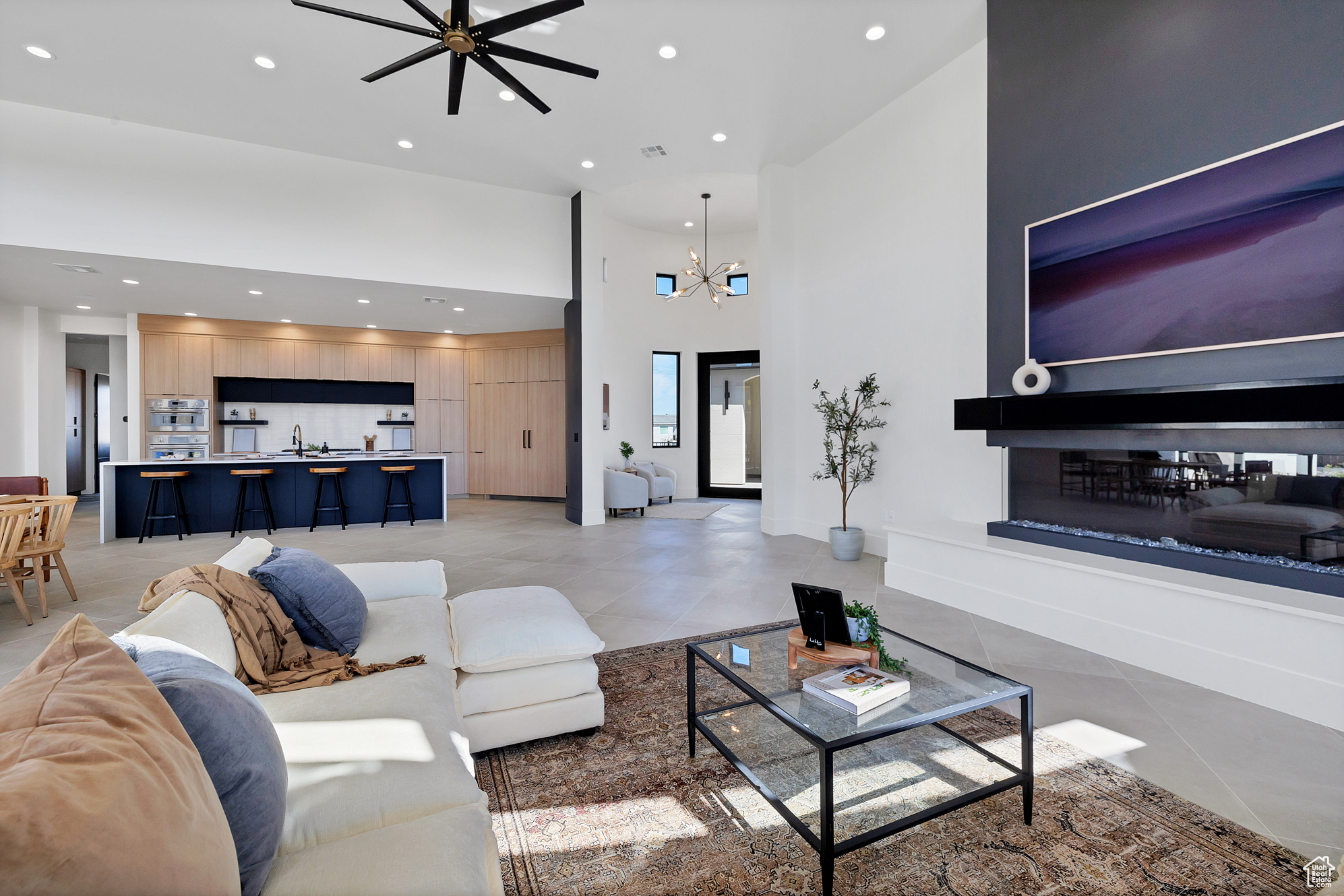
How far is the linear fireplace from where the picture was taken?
279 centimetres

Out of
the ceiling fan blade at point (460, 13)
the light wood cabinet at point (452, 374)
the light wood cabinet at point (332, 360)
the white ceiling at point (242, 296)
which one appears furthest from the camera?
the light wood cabinet at point (452, 374)

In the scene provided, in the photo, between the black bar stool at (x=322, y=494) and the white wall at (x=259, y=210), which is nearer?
the white wall at (x=259, y=210)

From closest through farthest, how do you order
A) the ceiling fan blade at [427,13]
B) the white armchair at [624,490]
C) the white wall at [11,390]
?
the ceiling fan blade at [427,13] → the white wall at [11,390] → the white armchair at [624,490]

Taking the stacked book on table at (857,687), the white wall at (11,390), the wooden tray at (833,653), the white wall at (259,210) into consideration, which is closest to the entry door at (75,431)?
the white wall at (11,390)

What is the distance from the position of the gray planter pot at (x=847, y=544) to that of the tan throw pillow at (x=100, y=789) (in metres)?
5.13

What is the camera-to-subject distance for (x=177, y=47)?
4625mm

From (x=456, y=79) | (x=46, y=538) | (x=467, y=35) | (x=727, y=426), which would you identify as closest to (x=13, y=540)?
(x=46, y=538)

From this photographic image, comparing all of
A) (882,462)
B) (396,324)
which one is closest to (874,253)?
(882,462)

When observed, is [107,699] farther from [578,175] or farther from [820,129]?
[578,175]

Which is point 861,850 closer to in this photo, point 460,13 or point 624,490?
point 460,13

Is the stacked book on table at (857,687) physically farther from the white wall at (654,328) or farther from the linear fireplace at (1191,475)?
the white wall at (654,328)

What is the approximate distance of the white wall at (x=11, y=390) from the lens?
25.4 feet

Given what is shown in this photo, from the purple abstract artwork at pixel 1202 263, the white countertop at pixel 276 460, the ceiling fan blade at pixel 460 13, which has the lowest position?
the white countertop at pixel 276 460
